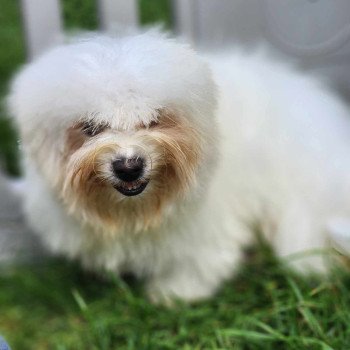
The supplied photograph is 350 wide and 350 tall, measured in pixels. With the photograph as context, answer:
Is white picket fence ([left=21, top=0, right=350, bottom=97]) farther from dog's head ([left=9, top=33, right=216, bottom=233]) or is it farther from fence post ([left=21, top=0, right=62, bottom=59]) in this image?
dog's head ([left=9, top=33, right=216, bottom=233])

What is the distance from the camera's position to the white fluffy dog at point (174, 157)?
59.4 inches

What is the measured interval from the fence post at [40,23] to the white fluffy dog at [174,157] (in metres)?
0.33

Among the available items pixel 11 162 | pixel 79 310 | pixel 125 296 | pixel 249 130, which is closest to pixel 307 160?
pixel 249 130

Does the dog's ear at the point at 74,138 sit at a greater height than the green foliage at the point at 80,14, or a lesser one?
lesser

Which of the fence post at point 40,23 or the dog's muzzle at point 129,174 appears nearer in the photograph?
the dog's muzzle at point 129,174

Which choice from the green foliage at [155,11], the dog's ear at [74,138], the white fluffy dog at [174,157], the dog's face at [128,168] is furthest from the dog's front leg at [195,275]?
the green foliage at [155,11]

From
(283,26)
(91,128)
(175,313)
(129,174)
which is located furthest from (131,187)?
(283,26)

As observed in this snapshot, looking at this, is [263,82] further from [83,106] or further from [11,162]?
[11,162]

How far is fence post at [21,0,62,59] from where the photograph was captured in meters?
2.04

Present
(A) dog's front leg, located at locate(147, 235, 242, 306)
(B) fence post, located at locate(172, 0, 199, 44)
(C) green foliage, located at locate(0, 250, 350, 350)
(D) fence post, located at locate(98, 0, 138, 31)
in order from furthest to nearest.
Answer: (B) fence post, located at locate(172, 0, 199, 44), (D) fence post, located at locate(98, 0, 138, 31), (A) dog's front leg, located at locate(147, 235, 242, 306), (C) green foliage, located at locate(0, 250, 350, 350)

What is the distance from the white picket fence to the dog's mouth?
811mm

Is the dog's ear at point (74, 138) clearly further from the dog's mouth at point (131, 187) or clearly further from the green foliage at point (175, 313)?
the green foliage at point (175, 313)

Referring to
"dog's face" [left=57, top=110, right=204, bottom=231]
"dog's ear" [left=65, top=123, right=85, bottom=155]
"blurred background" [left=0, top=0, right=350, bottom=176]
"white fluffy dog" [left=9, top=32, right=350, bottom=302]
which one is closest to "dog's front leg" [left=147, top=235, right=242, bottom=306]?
"white fluffy dog" [left=9, top=32, right=350, bottom=302]

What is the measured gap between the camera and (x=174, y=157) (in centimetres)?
156
